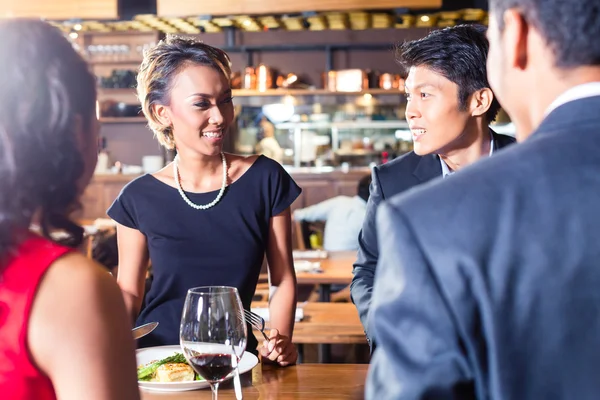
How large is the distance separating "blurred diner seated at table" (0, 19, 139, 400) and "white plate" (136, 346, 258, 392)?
0.54 metres

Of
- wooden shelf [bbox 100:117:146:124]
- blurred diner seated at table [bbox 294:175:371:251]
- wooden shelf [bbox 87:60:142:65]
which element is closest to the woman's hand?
blurred diner seated at table [bbox 294:175:371:251]

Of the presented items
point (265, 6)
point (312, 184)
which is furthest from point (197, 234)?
point (312, 184)

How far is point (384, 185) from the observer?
88.8 inches

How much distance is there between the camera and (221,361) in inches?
50.7

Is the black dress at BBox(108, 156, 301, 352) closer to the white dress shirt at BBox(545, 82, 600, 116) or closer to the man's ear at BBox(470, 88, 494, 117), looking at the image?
the man's ear at BBox(470, 88, 494, 117)

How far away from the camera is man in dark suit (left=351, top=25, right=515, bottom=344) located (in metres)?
2.18

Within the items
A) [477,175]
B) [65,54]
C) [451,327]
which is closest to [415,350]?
[451,327]

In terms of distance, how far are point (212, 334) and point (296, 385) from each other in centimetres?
42

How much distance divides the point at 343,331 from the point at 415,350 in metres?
2.33

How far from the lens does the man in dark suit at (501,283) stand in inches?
29.1

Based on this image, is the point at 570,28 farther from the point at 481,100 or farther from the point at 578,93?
the point at 481,100

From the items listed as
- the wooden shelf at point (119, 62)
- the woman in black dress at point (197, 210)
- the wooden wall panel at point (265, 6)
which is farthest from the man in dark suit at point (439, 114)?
the wooden shelf at point (119, 62)

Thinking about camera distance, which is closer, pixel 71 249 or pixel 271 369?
pixel 71 249

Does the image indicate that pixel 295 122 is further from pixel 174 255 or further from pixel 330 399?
pixel 330 399
